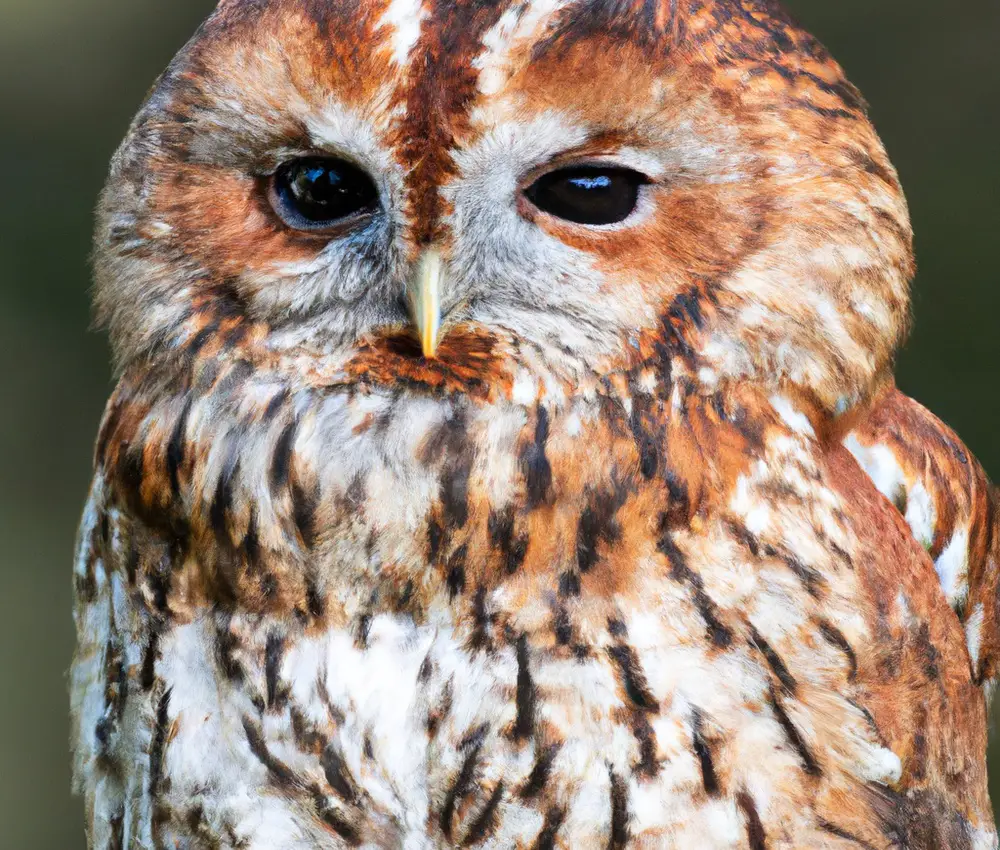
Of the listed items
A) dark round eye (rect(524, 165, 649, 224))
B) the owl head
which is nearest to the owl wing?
the owl head

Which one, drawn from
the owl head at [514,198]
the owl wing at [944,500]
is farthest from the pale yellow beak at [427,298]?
the owl wing at [944,500]

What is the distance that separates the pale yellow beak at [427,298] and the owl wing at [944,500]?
1.34ft

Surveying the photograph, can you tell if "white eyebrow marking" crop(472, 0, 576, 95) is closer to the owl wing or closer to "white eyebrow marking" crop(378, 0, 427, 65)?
"white eyebrow marking" crop(378, 0, 427, 65)

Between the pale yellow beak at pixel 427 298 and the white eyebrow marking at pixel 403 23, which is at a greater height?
the white eyebrow marking at pixel 403 23

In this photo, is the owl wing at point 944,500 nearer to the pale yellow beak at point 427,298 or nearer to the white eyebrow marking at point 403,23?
the pale yellow beak at point 427,298

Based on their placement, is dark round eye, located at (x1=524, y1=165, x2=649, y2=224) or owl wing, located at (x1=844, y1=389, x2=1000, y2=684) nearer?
dark round eye, located at (x1=524, y1=165, x2=649, y2=224)

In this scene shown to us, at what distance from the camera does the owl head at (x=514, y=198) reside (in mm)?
939

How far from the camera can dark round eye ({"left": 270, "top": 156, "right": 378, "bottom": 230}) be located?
39.2 inches

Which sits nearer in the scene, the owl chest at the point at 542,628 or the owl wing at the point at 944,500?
the owl chest at the point at 542,628

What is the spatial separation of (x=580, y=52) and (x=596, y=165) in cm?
Answer: 8

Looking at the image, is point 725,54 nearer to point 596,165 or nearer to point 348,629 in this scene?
point 596,165

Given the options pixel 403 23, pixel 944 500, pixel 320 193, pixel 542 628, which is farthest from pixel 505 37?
pixel 944 500

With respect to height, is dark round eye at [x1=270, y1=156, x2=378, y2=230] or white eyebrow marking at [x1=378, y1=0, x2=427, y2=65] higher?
white eyebrow marking at [x1=378, y1=0, x2=427, y2=65]

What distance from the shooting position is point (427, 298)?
952 mm
